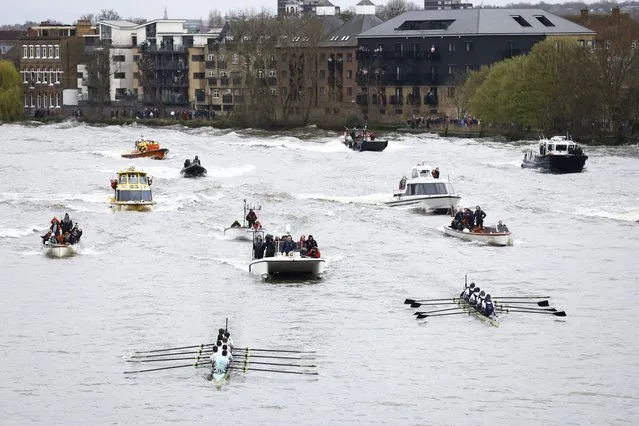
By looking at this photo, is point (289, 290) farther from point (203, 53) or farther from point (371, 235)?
point (203, 53)

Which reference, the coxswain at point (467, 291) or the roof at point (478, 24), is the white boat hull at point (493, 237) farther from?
the roof at point (478, 24)

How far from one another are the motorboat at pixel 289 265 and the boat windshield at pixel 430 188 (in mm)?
22638

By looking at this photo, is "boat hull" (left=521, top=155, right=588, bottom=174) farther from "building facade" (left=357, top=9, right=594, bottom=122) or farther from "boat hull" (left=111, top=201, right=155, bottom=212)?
"building facade" (left=357, top=9, right=594, bottom=122)

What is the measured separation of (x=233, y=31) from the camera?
18250 cm

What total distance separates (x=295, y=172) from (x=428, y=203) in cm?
2791

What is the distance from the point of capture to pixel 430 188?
7450 centimetres

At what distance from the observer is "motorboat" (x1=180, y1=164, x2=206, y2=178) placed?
93250mm

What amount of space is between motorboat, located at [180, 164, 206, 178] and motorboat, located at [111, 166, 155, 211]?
17137mm

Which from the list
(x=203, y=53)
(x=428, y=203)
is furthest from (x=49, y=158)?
(x=203, y=53)

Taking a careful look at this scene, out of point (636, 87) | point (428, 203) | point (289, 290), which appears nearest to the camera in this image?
point (289, 290)

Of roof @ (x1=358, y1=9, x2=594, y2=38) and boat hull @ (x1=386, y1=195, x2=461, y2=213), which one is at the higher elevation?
roof @ (x1=358, y1=9, x2=594, y2=38)

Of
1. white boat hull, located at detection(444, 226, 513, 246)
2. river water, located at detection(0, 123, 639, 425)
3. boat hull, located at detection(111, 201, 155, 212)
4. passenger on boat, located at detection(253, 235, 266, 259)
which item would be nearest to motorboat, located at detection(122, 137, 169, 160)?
river water, located at detection(0, 123, 639, 425)

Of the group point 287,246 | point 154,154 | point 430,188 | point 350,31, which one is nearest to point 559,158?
point 430,188

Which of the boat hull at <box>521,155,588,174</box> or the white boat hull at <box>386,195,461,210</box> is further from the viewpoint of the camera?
the boat hull at <box>521,155,588,174</box>
